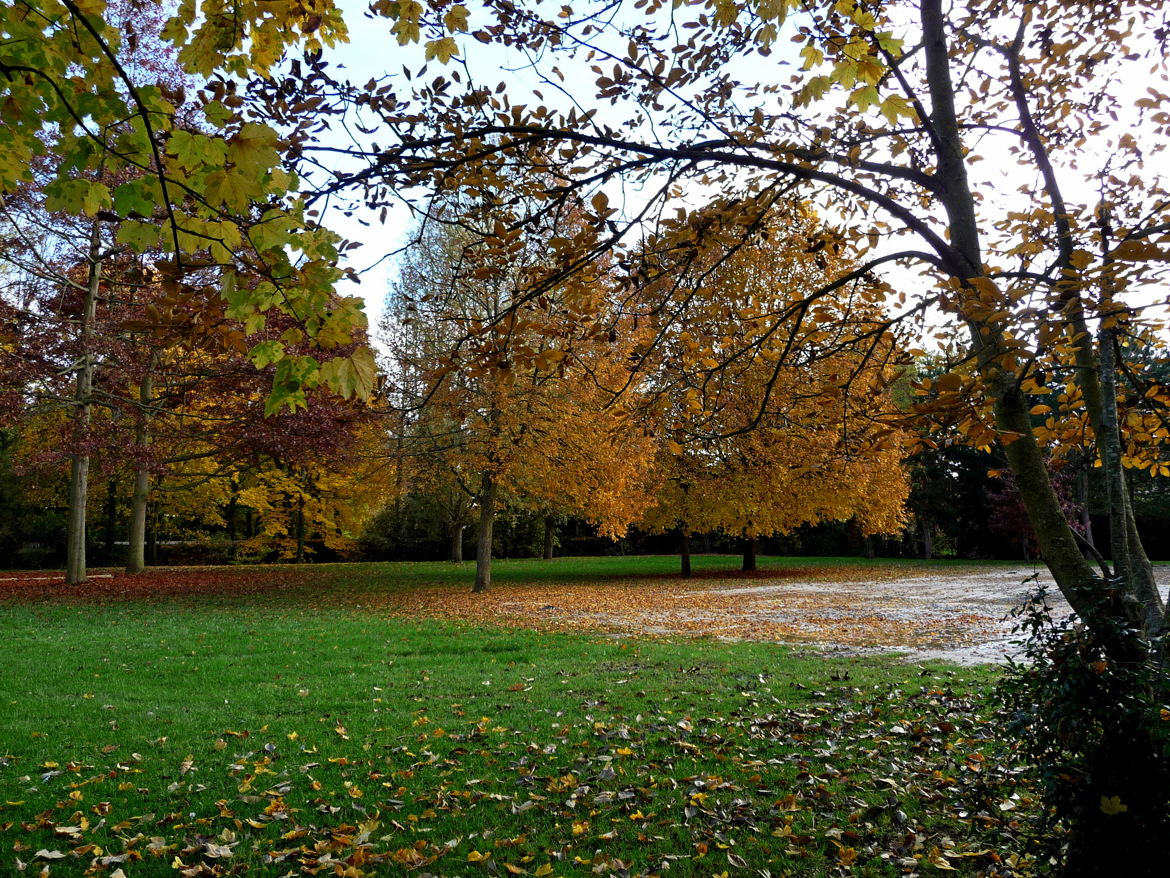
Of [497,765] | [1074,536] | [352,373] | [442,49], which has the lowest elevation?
[497,765]

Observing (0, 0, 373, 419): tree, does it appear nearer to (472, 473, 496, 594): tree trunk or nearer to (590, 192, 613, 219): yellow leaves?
Result: (590, 192, 613, 219): yellow leaves

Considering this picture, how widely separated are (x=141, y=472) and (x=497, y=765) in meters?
16.3

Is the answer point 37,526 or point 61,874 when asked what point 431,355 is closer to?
point 61,874

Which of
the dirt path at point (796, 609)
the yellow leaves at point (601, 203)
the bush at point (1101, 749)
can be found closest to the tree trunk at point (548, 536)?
the dirt path at point (796, 609)

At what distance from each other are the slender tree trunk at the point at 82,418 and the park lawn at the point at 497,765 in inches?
303

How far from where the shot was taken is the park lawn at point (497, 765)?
3.51 meters

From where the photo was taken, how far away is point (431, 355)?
15.7 m

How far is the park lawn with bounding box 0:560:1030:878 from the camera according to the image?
351cm

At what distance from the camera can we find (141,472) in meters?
17.4

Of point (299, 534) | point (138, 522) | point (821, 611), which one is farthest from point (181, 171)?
point (299, 534)

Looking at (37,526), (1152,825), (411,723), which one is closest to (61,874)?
(411,723)

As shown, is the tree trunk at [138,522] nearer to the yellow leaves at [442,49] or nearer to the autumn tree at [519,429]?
the autumn tree at [519,429]

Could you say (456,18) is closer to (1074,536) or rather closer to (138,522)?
(1074,536)

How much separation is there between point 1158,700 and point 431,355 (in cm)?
1442
